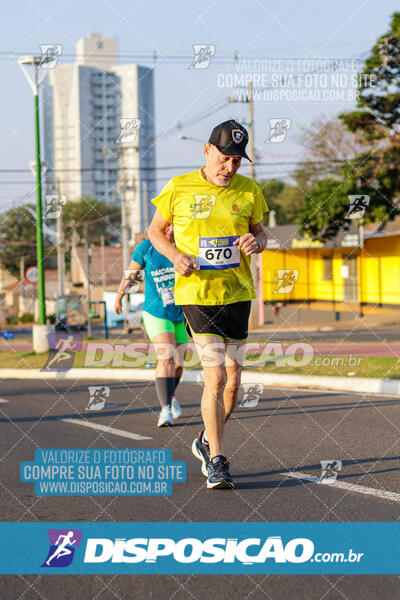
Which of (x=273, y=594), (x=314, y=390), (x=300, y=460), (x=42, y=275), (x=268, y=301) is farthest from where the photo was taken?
(x=268, y=301)

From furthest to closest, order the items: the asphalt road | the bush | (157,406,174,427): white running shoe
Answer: the bush
(157,406,174,427): white running shoe
the asphalt road

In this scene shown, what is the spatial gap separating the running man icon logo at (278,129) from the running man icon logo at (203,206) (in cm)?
612

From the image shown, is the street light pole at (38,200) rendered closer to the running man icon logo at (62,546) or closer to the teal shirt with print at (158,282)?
the teal shirt with print at (158,282)

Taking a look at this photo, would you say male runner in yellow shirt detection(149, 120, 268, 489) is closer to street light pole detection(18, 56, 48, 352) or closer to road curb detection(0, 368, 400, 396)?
road curb detection(0, 368, 400, 396)

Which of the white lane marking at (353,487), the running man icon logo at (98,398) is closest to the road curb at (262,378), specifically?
the running man icon logo at (98,398)

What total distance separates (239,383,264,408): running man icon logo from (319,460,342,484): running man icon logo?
9.94ft

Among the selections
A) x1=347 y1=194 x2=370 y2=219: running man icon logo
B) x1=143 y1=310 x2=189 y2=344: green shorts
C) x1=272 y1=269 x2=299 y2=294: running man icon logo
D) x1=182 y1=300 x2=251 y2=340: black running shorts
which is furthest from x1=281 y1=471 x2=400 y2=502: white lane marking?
x1=347 y1=194 x2=370 y2=219: running man icon logo

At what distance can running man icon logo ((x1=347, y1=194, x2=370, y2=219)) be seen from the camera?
840 inches

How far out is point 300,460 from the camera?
563cm

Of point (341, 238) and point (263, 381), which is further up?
point (341, 238)

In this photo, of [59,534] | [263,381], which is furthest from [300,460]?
[263,381]

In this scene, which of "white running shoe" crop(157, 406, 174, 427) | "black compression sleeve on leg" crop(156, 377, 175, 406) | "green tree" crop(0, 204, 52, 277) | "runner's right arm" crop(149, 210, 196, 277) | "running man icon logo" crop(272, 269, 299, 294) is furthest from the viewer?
"green tree" crop(0, 204, 52, 277)

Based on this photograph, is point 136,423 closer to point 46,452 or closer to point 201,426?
point 201,426

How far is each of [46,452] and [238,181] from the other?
2529 mm
